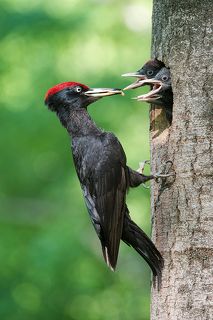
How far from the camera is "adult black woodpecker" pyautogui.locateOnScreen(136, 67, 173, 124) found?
5815 mm

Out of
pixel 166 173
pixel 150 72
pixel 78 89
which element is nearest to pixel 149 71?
pixel 150 72

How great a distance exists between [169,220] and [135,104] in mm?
4854

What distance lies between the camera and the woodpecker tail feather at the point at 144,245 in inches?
215

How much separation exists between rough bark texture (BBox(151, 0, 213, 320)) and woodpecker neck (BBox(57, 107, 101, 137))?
36.4 inches

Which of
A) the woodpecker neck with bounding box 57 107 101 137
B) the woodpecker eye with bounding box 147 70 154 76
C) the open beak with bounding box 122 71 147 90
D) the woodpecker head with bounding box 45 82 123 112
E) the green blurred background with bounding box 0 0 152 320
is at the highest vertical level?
the woodpecker eye with bounding box 147 70 154 76

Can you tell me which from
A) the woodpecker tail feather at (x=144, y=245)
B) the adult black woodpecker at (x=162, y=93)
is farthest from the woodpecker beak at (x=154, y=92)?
the woodpecker tail feather at (x=144, y=245)

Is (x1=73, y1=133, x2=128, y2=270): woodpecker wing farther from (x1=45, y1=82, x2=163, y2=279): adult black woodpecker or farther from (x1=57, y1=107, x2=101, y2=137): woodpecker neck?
(x1=57, y1=107, x2=101, y2=137): woodpecker neck

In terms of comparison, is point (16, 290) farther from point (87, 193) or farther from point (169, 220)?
point (169, 220)

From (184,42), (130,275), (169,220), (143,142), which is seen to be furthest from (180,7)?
(130,275)

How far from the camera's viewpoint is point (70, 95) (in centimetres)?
648

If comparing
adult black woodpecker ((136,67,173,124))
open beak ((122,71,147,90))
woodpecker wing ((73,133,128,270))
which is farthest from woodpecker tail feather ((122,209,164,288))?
open beak ((122,71,147,90))

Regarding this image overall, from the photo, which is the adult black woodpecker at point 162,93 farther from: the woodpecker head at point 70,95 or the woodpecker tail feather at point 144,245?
the woodpecker tail feather at point 144,245

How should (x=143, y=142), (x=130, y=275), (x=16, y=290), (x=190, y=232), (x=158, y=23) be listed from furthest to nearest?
(x=130, y=275), (x=16, y=290), (x=143, y=142), (x=158, y=23), (x=190, y=232)

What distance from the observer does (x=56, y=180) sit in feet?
35.2
